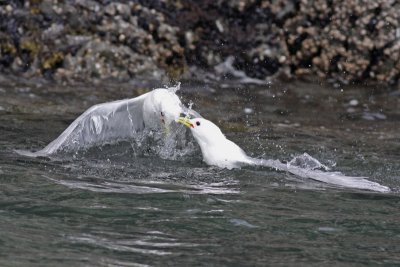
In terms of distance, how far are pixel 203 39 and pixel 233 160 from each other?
13.8ft

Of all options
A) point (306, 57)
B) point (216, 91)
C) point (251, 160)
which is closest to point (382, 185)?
point (251, 160)

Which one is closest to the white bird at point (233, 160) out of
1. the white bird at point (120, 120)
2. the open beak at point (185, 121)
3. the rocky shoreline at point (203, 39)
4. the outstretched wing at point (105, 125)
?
the open beak at point (185, 121)

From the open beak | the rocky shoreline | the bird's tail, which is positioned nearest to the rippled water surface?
the bird's tail

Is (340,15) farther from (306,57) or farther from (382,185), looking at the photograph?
(382,185)

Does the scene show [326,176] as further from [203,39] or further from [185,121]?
[203,39]

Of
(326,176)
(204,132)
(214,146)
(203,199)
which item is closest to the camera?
(203,199)

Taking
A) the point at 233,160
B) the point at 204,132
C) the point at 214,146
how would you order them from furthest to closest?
the point at 204,132
the point at 214,146
the point at 233,160

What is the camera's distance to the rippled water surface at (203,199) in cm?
487

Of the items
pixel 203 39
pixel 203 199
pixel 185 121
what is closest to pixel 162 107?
pixel 185 121

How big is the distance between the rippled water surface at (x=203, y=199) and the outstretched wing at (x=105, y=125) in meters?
0.13

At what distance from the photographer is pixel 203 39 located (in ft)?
36.3

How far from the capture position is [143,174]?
6.70 metres

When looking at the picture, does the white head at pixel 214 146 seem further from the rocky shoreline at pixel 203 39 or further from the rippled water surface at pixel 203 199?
the rocky shoreline at pixel 203 39

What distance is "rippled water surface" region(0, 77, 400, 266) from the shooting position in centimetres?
487
